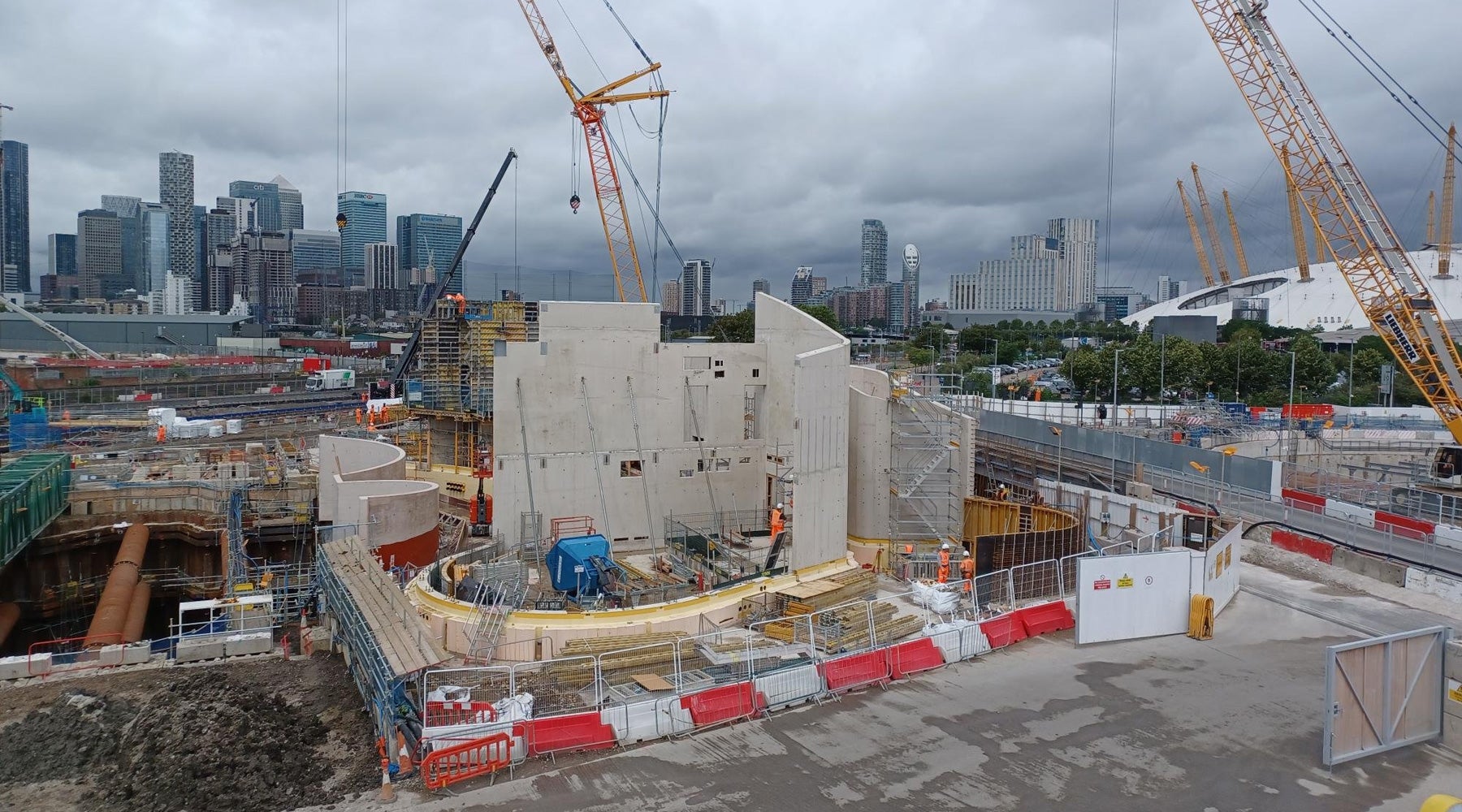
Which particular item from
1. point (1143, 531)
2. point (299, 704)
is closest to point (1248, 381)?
point (1143, 531)

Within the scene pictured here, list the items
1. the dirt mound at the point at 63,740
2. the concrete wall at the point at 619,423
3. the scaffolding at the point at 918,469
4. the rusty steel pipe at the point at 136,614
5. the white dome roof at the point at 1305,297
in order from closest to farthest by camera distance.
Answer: the dirt mound at the point at 63,740, the concrete wall at the point at 619,423, the rusty steel pipe at the point at 136,614, the scaffolding at the point at 918,469, the white dome roof at the point at 1305,297

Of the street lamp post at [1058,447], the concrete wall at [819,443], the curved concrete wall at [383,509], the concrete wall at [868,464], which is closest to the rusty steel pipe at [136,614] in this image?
the curved concrete wall at [383,509]

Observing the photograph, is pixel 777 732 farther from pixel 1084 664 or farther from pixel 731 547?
pixel 731 547

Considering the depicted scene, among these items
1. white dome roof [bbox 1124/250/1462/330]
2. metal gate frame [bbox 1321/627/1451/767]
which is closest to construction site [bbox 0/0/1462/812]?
metal gate frame [bbox 1321/627/1451/767]

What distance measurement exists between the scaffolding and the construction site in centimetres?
10

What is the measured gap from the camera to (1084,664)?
15859 millimetres

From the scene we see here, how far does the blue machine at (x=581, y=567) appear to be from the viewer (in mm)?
19406

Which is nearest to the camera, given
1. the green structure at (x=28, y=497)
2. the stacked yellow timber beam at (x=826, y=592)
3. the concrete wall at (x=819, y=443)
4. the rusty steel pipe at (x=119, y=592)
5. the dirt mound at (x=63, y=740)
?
the dirt mound at (x=63, y=740)

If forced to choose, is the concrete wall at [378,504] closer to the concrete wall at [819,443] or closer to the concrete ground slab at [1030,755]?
the concrete wall at [819,443]

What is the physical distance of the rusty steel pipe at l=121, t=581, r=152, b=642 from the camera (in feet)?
76.4

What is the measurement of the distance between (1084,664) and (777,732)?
6.15 metres

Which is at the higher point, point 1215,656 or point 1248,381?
point 1248,381

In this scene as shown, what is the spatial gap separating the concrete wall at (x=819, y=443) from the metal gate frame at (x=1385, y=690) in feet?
33.1

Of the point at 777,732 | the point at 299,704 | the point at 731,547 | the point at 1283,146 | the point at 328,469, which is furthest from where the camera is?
the point at 1283,146
